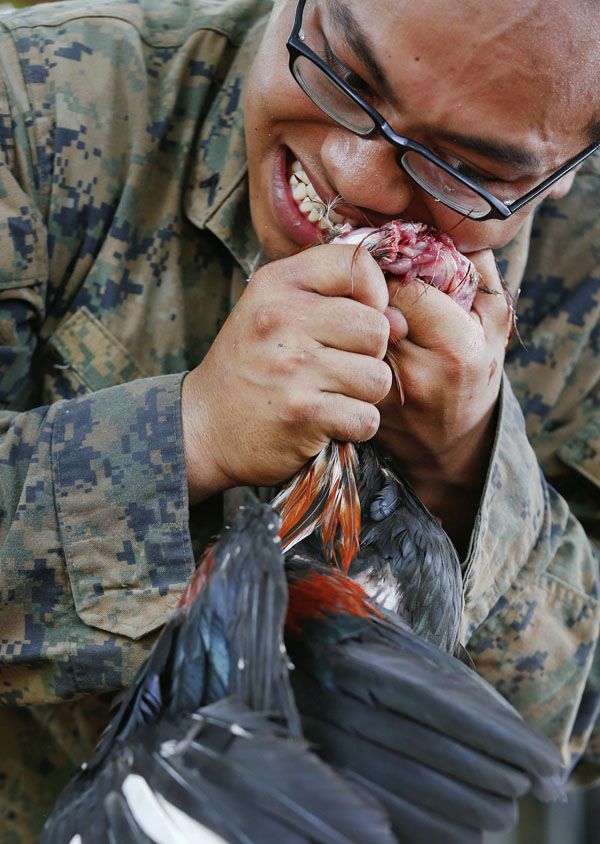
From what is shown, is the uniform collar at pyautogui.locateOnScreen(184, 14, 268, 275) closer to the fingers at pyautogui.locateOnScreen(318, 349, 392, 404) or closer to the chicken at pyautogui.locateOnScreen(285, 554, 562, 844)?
the fingers at pyautogui.locateOnScreen(318, 349, 392, 404)

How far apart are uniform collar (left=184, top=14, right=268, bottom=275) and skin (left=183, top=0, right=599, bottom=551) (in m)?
0.28

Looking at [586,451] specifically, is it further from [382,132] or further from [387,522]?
[382,132]

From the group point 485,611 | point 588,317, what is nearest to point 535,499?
point 485,611

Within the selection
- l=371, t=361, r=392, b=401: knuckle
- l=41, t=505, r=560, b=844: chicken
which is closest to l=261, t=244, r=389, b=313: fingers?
l=371, t=361, r=392, b=401: knuckle

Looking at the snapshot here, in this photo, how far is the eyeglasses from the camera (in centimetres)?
144

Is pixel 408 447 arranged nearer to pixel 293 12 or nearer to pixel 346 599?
pixel 346 599

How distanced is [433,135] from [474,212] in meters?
0.19

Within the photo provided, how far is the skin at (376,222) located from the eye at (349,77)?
0.02 meters

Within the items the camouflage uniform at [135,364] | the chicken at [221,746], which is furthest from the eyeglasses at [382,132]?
the chicken at [221,746]

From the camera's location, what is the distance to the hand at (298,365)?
1405 millimetres

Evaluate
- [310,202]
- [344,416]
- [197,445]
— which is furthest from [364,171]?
[197,445]

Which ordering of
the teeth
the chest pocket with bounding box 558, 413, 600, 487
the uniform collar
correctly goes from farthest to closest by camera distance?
the chest pocket with bounding box 558, 413, 600, 487 < the uniform collar < the teeth

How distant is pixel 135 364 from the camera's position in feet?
6.53

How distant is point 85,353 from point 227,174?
54 cm
